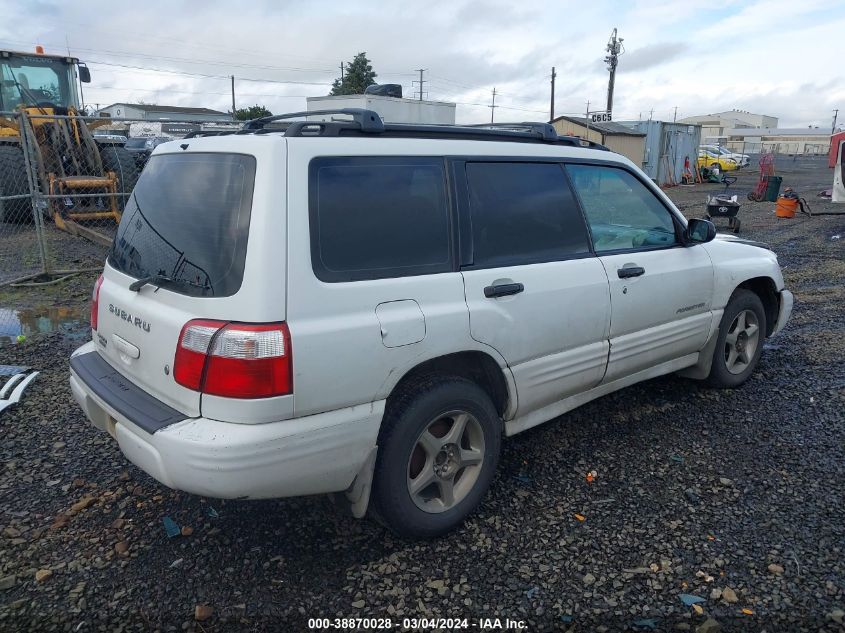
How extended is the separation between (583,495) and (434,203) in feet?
5.63

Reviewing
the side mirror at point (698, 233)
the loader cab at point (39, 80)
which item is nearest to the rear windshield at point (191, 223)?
the side mirror at point (698, 233)

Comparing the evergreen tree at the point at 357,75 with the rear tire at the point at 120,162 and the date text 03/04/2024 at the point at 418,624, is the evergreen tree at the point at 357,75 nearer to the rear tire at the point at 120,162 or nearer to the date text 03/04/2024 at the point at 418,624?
the rear tire at the point at 120,162

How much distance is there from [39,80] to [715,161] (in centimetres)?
3111

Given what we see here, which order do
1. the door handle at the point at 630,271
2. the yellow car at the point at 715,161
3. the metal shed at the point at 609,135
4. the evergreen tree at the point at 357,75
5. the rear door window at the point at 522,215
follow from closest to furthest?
the rear door window at the point at 522,215
the door handle at the point at 630,271
the metal shed at the point at 609,135
the yellow car at the point at 715,161
the evergreen tree at the point at 357,75

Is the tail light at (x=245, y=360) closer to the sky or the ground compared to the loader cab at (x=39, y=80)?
closer to the ground

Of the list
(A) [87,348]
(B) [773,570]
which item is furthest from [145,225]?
(B) [773,570]

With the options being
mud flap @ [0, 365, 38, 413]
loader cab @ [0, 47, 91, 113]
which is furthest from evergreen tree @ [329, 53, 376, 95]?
mud flap @ [0, 365, 38, 413]

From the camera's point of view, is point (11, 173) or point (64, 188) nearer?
point (64, 188)

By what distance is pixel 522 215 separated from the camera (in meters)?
3.36

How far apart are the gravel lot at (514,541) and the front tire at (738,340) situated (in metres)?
0.38

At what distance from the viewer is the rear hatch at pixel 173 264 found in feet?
8.30

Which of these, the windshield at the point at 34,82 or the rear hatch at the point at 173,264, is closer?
the rear hatch at the point at 173,264

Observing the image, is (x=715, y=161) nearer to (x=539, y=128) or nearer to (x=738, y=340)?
(x=738, y=340)

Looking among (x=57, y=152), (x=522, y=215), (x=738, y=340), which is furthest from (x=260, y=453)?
(x=57, y=152)
